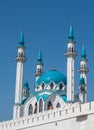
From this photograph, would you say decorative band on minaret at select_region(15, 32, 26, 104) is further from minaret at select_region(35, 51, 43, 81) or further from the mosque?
minaret at select_region(35, 51, 43, 81)

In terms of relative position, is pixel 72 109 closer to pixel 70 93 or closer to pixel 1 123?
pixel 1 123

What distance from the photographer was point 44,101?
4359 centimetres

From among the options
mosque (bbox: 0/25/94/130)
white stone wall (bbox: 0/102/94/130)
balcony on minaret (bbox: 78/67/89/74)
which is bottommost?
white stone wall (bbox: 0/102/94/130)

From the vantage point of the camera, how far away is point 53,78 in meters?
46.2

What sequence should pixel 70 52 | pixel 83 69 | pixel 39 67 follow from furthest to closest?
pixel 39 67
pixel 83 69
pixel 70 52

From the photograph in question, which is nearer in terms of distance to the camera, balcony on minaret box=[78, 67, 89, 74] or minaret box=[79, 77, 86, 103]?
minaret box=[79, 77, 86, 103]

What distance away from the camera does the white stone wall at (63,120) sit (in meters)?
24.1

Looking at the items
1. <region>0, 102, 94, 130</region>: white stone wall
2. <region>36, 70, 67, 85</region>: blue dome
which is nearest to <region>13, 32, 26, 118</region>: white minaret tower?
<region>36, 70, 67, 85</region>: blue dome

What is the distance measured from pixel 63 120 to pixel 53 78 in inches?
786

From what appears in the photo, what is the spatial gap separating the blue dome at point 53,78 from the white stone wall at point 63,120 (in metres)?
14.3

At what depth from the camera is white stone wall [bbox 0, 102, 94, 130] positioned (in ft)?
79.1

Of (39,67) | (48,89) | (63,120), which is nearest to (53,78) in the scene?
(48,89)

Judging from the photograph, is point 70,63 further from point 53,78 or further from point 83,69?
point 83,69

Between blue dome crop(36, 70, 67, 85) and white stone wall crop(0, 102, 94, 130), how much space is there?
563 inches
